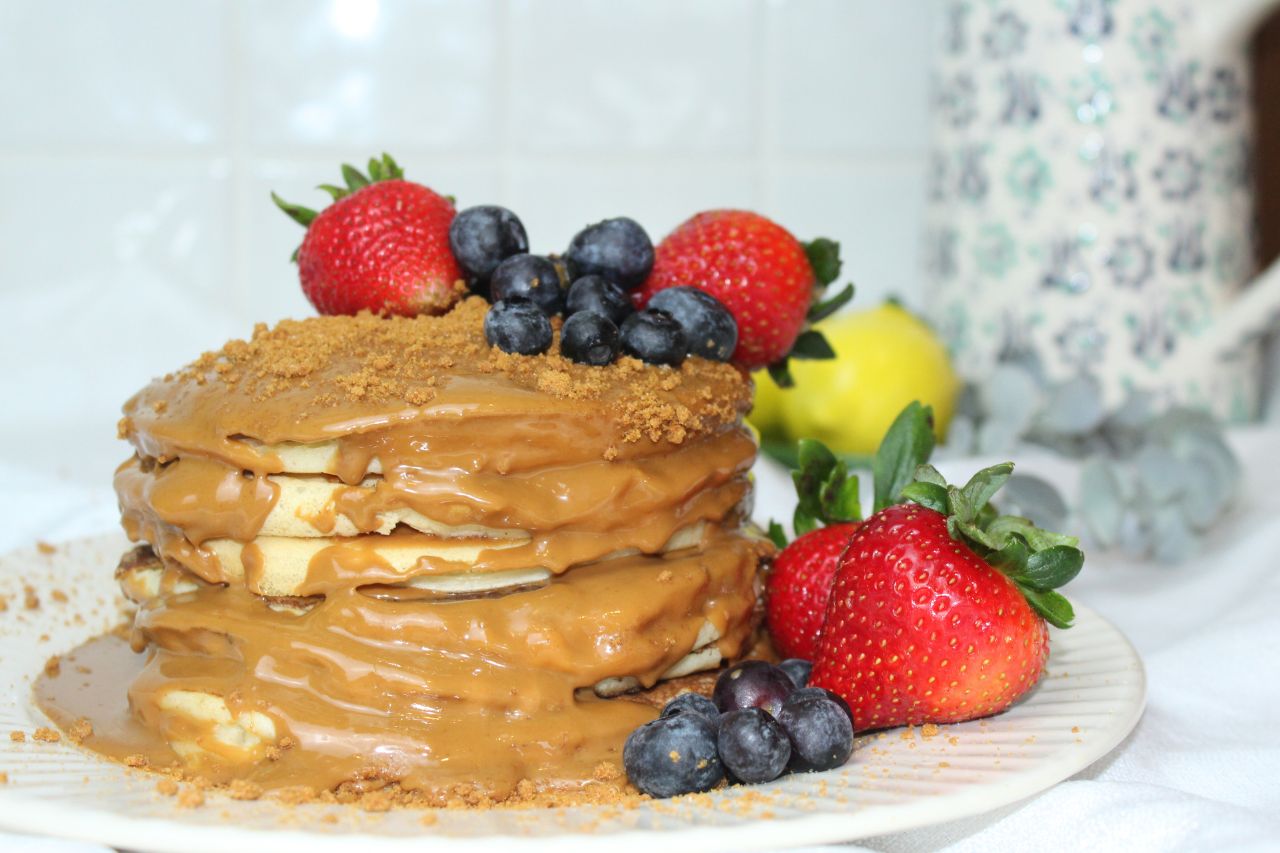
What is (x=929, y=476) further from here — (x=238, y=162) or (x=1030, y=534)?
(x=238, y=162)

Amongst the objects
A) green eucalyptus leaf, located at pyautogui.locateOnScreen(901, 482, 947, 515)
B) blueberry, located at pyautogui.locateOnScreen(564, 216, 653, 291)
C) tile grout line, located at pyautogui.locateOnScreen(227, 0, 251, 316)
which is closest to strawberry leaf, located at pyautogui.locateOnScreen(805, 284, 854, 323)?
blueberry, located at pyautogui.locateOnScreen(564, 216, 653, 291)

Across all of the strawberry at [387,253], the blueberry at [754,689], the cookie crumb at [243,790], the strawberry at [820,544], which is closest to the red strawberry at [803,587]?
the strawberry at [820,544]

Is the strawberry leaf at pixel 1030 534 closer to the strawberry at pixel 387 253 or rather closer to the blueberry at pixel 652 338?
the blueberry at pixel 652 338

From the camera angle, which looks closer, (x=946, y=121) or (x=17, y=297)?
(x=946, y=121)

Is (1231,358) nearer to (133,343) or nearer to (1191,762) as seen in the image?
(1191,762)

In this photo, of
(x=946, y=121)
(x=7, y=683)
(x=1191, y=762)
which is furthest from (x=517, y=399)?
(x=946, y=121)

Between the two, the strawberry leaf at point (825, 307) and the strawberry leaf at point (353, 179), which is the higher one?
the strawberry leaf at point (353, 179)

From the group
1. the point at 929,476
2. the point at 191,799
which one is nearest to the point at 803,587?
the point at 929,476
